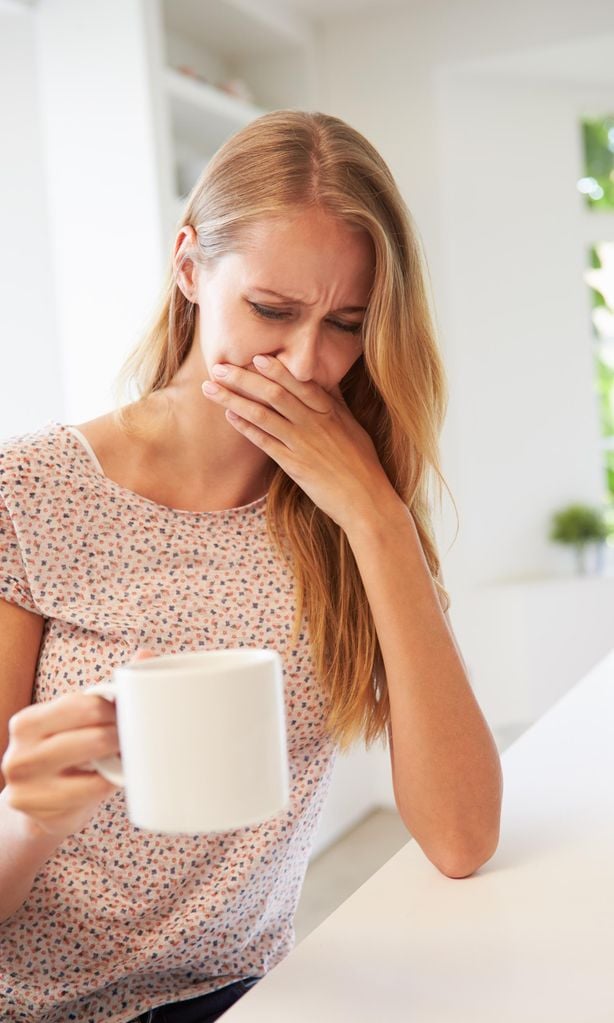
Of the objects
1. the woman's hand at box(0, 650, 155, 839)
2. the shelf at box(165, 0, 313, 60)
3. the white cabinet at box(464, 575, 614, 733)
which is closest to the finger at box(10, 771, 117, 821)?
the woman's hand at box(0, 650, 155, 839)

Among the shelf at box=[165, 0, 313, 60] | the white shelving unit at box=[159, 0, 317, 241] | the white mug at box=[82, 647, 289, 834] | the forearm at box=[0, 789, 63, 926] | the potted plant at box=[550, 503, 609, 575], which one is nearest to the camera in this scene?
the white mug at box=[82, 647, 289, 834]

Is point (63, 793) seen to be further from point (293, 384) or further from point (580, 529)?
point (580, 529)

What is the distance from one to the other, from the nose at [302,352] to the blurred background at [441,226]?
1903mm

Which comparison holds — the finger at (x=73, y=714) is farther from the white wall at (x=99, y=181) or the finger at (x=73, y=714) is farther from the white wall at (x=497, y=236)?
the white wall at (x=497, y=236)

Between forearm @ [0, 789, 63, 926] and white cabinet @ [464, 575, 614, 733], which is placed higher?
forearm @ [0, 789, 63, 926]

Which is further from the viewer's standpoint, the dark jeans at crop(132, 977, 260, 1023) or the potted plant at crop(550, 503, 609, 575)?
the potted plant at crop(550, 503, 609, 575)

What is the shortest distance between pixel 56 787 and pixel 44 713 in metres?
0.05

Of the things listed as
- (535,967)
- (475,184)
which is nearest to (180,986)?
(535,967)

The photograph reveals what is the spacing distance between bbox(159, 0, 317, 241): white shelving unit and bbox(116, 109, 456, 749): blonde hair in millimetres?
1862

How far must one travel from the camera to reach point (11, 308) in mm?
3102

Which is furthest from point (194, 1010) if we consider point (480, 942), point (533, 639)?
point (533, 639)

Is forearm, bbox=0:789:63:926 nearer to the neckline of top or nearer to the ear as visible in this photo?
the neckline of top

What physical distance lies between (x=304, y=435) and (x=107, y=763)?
1.88 ft

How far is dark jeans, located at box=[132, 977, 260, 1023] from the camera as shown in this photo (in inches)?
43.1
